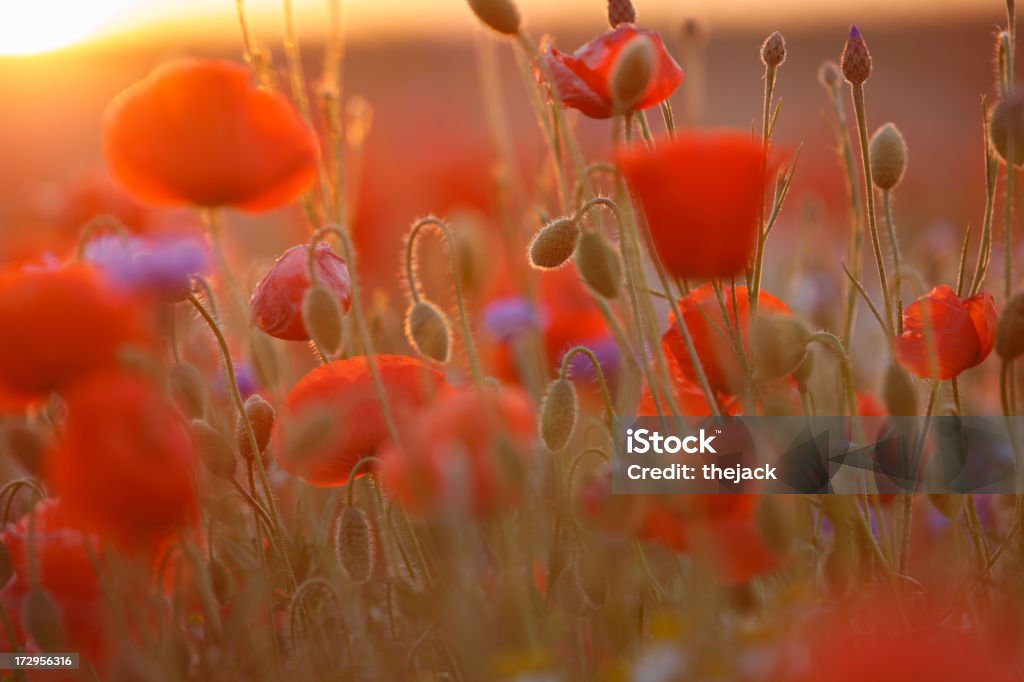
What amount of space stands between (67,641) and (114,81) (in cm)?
613

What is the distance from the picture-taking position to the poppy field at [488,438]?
2.16 ft

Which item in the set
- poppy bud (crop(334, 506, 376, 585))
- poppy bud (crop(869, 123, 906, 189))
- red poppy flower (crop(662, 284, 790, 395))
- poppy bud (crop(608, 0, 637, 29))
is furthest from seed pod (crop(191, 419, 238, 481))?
poppy bud (crop(869, 123, 906, 189))

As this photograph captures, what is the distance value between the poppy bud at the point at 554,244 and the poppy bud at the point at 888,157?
12.5 inches

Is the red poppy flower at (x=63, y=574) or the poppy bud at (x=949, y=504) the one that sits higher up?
the red poppy flower at (x=63, y=574)

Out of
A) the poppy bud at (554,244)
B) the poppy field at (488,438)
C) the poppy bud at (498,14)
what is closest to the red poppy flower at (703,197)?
the poppy field at (488,438)

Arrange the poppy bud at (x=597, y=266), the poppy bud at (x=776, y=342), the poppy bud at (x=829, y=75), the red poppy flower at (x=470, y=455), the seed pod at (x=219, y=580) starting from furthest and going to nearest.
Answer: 1. the poppy bud at (x=829, y=75)
2. the seed pod at (x=219, y=580)
3. the poppy bud at (x=597, y=266)
4. the poppy bud at (x=776, y=342)
5. the red poppy flower at (x=470, y=455)

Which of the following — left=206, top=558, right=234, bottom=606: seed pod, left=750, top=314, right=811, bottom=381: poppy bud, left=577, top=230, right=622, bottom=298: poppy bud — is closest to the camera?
left=750, top=314, right=811, bottom=381: poppy bud

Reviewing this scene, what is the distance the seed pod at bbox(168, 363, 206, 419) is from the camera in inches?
35.3

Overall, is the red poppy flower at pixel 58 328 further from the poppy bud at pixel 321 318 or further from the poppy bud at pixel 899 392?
the poppy bud at pixel 899 392

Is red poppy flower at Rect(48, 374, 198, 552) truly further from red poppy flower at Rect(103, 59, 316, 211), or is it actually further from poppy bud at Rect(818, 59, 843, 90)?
poppy bud at Rect(818, 59, 843, 90)

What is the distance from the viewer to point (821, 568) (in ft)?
2.84

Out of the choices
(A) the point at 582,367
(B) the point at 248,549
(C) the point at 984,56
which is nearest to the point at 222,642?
(B) the point at 248,549

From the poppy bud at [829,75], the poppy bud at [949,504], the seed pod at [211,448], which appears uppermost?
the poppy bud at [829,75]

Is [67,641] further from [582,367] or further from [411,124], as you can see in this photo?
[411,124]
